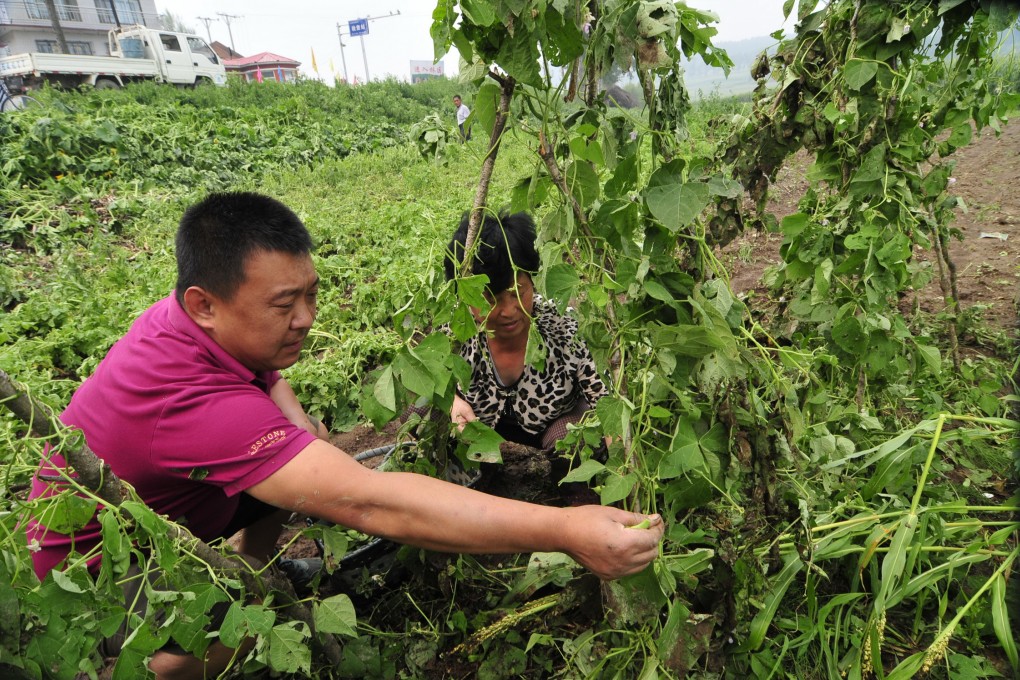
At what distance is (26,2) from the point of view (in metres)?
29.8

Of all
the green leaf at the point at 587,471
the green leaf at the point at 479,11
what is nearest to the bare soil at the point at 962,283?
the green leaf at the point at 587,471

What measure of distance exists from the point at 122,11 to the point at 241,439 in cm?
3996

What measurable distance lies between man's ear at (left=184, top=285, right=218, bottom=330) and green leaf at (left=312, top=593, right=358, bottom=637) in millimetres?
776

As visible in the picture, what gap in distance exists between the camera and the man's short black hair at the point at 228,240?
1680mm

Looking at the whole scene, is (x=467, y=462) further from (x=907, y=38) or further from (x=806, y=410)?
A: (x=907, y=38)

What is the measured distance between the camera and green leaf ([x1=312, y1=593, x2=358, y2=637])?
160 centimetres

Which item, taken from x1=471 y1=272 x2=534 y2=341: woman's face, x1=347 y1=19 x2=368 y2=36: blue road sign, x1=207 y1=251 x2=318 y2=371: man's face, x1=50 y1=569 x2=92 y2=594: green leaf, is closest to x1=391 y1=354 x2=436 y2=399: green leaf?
x1=207 y1=251 x2=318 y2=371: man's face

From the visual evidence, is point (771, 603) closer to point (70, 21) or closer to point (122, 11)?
point (70, 21)

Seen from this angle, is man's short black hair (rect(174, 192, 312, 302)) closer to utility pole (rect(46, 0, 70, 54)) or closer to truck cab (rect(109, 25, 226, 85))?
truck cab (rect(109, 25, 226, 85))

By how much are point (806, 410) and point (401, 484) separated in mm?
1143

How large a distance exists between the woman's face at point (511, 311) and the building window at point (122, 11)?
37513 mm

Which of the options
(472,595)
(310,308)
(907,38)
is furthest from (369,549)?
(907,38)

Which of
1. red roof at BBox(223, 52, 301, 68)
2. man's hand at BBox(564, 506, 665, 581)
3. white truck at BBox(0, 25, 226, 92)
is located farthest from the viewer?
red roof at BBox(223, 52, 301, 68)

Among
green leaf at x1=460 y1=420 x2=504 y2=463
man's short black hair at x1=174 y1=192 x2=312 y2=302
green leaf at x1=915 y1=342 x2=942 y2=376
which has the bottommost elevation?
green leaf at x1=915 y1=342 x2=942 y2=376
